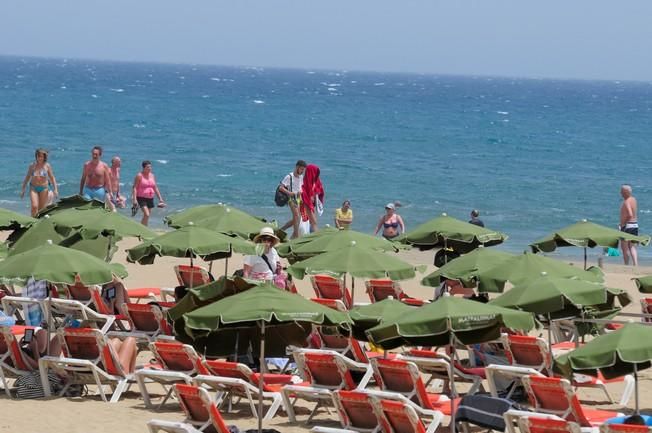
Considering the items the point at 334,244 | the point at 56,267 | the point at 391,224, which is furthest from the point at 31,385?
the point at 391,224

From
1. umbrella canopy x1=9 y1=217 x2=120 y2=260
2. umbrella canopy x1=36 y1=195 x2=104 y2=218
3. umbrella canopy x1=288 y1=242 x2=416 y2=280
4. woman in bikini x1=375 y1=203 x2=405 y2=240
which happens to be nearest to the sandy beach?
umbrella canopy x1=288 y1=242 x2=416 y2=280

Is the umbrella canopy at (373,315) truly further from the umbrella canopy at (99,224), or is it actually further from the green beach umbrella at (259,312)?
the umbrella canopy at (99,224)

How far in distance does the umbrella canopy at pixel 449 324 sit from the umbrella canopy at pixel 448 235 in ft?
19.5

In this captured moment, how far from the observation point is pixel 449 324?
31.9 feet

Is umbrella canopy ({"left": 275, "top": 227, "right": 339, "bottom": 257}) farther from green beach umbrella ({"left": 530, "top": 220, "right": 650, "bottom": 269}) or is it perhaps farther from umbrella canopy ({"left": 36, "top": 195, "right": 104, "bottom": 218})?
umbrella canopy ({"left": 36, "top": 195, "right": 104, "bottom": 218})

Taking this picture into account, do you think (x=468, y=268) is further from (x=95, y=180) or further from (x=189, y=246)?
→ (x=95, y=180)

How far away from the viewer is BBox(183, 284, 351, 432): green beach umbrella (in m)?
9.55

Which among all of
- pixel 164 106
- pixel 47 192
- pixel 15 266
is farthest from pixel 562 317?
pixel 164 106

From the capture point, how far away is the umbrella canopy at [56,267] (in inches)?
452

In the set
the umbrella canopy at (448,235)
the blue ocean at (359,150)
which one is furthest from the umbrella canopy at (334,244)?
the blue ocean at (359,150)

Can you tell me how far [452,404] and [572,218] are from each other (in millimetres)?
28748

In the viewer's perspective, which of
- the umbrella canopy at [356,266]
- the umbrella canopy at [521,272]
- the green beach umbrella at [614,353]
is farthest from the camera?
the umbrella canopy at [356,266]

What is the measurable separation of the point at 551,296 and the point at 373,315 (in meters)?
1.61

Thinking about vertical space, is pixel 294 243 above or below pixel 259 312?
below
